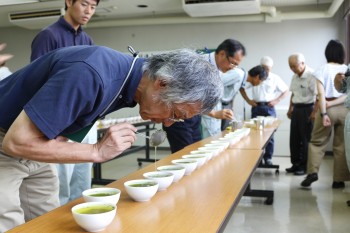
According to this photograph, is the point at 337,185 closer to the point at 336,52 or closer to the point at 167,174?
the point at 336,52

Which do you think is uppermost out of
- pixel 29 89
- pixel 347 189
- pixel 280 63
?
pixel 280 63

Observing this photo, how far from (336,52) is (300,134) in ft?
4.62

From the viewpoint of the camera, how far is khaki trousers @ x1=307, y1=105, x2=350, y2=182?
3.52m

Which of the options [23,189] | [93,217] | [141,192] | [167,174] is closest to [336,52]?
[167,174]

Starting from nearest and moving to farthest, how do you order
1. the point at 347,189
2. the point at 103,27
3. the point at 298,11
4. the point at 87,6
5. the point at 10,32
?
the point at 87,6
the point at 347,189
the point at 298,11
the point at 103,27
the point at 10,32

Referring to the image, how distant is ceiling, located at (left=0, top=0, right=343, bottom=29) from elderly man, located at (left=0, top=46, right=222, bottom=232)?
13.5ft

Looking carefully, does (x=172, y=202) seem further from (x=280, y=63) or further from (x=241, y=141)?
(x=280, y=63)

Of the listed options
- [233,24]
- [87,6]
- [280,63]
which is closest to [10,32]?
[233,24]

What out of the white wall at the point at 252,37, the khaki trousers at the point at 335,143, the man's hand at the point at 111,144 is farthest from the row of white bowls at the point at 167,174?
the white wall at the point at 252,37

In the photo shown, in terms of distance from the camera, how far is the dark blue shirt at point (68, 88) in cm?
93

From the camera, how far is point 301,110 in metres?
4.57

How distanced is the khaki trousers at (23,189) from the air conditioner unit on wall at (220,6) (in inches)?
160

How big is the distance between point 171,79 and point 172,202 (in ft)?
1.32

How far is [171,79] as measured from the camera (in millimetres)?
1101
